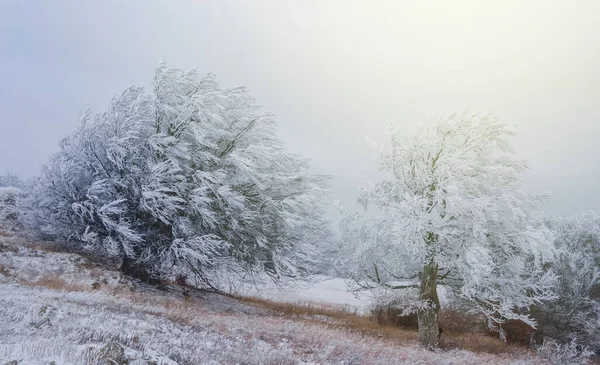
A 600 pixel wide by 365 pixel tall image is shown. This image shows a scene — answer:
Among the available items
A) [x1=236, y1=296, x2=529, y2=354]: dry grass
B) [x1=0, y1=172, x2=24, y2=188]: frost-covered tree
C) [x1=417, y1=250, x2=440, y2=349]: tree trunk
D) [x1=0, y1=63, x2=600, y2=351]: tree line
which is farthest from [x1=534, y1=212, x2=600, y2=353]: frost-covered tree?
[x1=0, y1=172, x2=24, y2=188]: frost-covered tree

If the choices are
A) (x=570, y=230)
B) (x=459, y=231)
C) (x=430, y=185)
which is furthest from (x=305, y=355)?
(x=570, y=230)

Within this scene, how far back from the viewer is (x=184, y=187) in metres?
15.9

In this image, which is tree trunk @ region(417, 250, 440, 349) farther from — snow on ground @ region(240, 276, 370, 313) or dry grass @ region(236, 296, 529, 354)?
snow on ground @ region(240, 276, 370, 313)

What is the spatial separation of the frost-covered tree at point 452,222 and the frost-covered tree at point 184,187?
326 cm

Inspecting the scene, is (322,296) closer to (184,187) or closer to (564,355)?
(564,355)

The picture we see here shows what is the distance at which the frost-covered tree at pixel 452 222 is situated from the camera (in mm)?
13219

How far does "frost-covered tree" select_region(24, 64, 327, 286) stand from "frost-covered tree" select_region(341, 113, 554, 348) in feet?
10.7

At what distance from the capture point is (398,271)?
16.0 metres

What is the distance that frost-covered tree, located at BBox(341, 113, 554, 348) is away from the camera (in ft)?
43.4

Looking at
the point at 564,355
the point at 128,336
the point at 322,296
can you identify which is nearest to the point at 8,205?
the point at 322,296

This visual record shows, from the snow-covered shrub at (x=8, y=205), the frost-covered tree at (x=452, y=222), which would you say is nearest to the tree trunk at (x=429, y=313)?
the frost-covered tree at (x=452, y=222)

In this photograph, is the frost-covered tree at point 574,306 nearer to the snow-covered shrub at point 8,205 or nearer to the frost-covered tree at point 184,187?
the frost-covered tree at point 184,187

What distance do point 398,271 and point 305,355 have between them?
838 cm

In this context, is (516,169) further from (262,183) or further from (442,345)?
(262,183)
